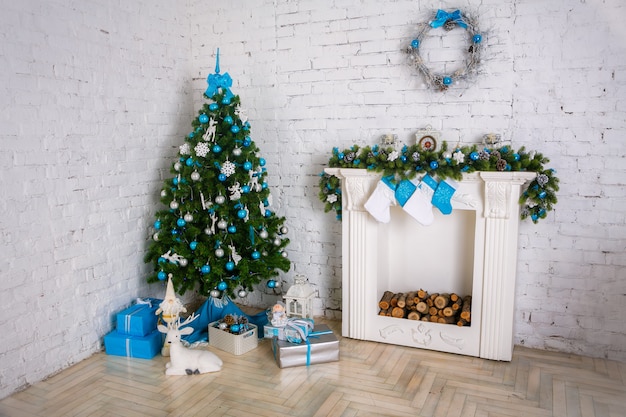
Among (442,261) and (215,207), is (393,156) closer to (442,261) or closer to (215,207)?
(442,261)

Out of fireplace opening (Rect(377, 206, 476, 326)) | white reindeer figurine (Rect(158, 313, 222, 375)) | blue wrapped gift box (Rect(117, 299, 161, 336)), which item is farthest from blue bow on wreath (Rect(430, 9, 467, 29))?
blue wrapped gift box (Rect(117, 299, 161, 336))

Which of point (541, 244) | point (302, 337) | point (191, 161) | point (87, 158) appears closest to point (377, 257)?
point (302, 337)

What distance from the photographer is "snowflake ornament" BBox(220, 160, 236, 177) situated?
372cm

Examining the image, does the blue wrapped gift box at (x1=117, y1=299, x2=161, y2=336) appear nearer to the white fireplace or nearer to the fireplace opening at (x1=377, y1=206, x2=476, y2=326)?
the white fireplace

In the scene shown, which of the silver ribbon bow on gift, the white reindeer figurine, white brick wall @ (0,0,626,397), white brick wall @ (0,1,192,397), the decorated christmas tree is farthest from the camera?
the decorated christmas tree

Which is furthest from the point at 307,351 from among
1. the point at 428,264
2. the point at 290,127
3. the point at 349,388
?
the point at 290,127

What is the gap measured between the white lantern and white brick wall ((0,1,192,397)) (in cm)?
119

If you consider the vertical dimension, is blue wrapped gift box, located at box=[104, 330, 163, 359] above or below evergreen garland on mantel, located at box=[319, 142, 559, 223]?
below

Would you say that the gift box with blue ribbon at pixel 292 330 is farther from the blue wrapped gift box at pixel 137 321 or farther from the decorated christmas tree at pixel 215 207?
the blue wrapped gift box at pixel 137 321

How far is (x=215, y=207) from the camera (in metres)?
3.79

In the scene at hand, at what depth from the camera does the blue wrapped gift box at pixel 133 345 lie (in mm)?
3643

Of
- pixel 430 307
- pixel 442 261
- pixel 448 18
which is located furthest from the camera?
pixel 442 261

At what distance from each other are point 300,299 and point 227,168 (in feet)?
3.59

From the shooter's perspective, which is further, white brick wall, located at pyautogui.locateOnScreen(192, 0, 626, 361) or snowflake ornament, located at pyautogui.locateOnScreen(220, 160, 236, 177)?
snowflake ornament, located at pyautogui.locateOnScreen(220, 160, 236, 177)
